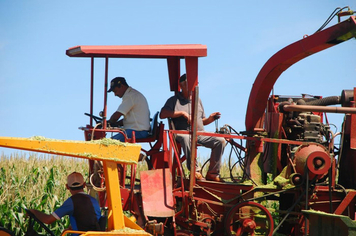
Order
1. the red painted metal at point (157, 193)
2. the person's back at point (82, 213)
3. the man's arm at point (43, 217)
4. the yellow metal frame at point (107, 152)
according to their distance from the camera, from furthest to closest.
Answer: the red painted metal at point (157, 193), the person's back at point (82, 213), the man's arm at point (43, 217), the yellow metal frame at point (107, 152)

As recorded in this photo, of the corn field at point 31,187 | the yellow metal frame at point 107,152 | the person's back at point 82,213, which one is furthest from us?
the corn field at point 31,187

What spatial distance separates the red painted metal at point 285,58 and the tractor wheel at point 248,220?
1517 millimetres

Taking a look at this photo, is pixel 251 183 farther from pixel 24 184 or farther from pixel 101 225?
pixel 24 184

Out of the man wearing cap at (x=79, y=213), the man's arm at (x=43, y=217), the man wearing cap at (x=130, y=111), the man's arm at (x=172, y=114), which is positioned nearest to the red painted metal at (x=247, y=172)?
the man wearing cap at (x=130, y=111)

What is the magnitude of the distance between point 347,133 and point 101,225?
4.99 m

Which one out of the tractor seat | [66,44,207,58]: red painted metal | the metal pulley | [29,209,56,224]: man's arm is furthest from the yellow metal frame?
the metal pulley

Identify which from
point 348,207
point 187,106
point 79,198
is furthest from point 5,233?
point 348,207

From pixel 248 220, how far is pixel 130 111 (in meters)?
2.86

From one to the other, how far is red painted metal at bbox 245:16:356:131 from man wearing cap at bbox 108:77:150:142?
1930mm

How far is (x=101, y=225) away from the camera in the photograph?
22.7 ft

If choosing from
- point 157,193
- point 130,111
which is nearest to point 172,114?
point 130,111

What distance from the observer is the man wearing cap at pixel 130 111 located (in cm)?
948

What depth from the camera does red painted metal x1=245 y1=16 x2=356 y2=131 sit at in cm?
877

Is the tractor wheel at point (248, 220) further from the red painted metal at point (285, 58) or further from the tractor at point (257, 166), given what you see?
the red painted metal at point (285, 58)
